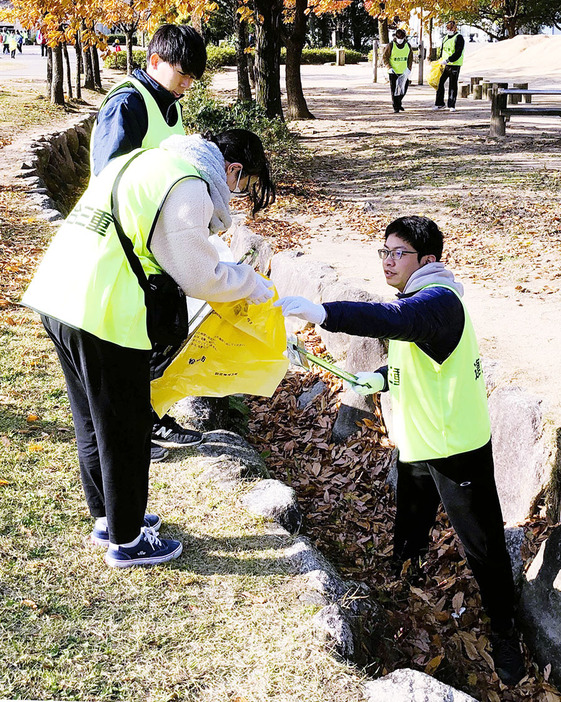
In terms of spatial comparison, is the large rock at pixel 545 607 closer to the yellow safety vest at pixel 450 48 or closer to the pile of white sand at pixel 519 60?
the yellow safety vest at pixel 450 48

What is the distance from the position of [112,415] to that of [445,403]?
1.30 m

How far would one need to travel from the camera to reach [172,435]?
4.05 m

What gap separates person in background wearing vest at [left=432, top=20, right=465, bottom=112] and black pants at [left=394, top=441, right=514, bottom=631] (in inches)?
614

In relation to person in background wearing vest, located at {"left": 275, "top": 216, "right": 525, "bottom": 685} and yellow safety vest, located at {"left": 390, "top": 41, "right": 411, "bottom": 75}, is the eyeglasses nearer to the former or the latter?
person in background wearing vest, located at {"left": 275, "top": 216, "right": 525, "bottom": 685}

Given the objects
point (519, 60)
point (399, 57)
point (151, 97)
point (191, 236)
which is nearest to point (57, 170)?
point (151, 97)

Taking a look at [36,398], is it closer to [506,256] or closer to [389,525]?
[389,525]

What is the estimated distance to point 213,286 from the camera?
259 cm

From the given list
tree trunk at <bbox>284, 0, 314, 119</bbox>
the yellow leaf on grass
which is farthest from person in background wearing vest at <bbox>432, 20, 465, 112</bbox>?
the yellow leaf on grass

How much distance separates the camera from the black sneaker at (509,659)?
3201mm

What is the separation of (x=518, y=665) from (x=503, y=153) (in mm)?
10627

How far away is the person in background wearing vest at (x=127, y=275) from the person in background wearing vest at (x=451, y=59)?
15609 millimetres

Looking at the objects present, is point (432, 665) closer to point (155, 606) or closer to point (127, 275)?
point (155, 606)

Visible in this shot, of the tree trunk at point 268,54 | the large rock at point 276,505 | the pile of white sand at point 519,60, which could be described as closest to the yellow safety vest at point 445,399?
the large rock at point 276,505

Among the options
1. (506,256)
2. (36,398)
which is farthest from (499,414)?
(506,256)
